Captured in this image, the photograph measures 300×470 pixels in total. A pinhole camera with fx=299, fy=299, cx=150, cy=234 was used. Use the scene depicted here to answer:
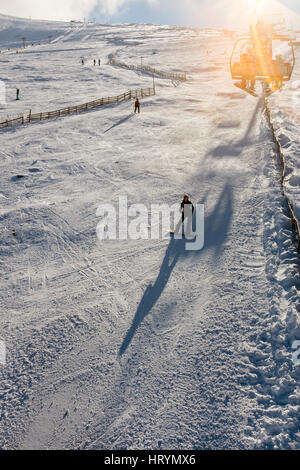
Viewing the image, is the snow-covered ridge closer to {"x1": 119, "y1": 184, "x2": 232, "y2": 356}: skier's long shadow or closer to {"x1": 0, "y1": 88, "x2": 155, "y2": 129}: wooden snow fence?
{"x1": 0, "y1": 88, "x2": 155, "y2": 129}: wooden snow fence

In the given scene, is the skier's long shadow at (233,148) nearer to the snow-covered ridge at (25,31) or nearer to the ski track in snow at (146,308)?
the ski track in snow at (146,308)

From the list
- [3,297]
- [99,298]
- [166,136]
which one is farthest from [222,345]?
[166,136]

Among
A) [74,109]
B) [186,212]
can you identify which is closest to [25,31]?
[74,109]

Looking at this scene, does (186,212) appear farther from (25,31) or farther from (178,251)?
(25,31)

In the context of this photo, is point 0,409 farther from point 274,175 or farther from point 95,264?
point 274,175

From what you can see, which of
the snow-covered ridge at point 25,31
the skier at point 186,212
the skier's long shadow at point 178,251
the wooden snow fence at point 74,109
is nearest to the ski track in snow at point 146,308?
the skier's long shadow at point 178,251

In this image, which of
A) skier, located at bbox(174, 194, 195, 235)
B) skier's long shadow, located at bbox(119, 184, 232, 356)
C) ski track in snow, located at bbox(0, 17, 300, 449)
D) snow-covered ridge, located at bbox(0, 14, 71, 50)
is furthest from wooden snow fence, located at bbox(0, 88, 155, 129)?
snow-covered ridge, located at bbox(0, 14, 71, 50)

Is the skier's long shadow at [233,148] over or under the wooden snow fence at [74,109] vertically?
under
